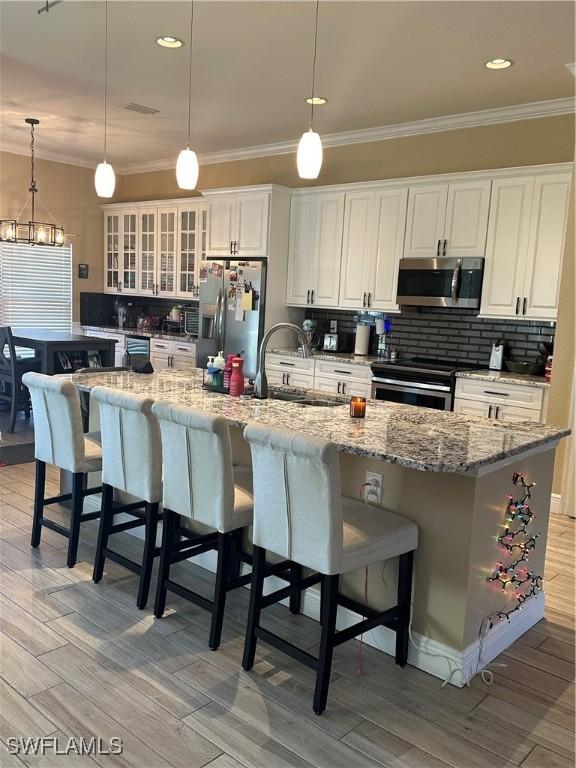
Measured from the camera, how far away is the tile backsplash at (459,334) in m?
4.81

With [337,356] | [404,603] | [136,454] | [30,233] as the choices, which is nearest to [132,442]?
[136,454]

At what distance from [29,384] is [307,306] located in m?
3.16

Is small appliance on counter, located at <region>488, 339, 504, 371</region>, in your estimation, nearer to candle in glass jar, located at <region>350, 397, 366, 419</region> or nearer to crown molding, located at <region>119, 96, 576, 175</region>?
crown molding, located at <region>119, 96, 576, 175</region>

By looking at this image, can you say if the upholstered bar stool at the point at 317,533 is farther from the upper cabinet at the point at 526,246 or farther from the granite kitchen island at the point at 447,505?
the upper cabinet at the point at 526,246

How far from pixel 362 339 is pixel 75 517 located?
326cm

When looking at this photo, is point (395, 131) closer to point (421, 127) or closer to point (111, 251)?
point (421, 127)

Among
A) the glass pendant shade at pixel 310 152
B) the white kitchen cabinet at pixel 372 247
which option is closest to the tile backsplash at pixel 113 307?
the white kitchen cabinet at pixel 372 247

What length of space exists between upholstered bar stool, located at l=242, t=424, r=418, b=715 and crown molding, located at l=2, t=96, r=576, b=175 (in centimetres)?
362

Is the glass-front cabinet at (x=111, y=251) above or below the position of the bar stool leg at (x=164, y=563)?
above

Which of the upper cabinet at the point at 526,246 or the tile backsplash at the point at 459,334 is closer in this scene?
the upper cabinet at the point at 526,246

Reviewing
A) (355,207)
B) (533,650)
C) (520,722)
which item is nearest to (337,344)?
(355,207)

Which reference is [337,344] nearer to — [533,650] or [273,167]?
[273,167]

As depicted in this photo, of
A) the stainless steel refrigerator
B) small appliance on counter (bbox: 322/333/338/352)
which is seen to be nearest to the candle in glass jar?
small appliance on counter (bbox: 322/333/338/352)

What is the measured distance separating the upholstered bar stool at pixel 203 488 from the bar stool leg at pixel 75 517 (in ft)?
2.21
